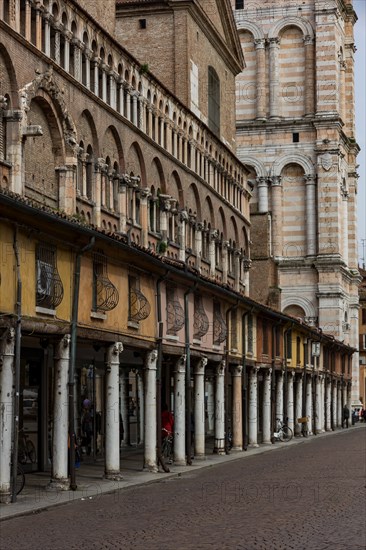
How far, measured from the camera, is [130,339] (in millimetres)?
31047

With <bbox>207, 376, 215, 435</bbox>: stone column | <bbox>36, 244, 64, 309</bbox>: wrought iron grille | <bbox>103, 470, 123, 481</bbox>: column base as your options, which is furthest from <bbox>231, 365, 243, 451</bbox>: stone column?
<bbox>36, 244, 64, 309</bbox>: wrought iron grille

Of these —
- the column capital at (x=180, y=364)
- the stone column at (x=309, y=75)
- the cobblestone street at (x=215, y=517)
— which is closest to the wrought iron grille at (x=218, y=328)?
the column capital at (x=180, y=364)

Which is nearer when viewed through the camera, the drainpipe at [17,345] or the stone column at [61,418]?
the drainpipe at [17,345]

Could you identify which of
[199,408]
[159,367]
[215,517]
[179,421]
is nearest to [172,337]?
[179,421]

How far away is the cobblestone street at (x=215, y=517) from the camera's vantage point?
636 inches

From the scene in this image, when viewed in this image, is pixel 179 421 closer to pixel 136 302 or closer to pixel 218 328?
pixel 136 302

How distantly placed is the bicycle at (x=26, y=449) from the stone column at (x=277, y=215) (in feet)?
186

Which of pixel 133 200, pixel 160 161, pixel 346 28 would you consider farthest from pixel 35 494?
pixel 346 28

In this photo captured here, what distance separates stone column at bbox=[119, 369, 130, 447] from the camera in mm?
41062

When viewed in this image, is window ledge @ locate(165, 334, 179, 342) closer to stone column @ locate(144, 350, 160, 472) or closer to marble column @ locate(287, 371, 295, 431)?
stone column @ locate(144, 350, 160, 472)

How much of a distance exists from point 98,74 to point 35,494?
60.5 feet

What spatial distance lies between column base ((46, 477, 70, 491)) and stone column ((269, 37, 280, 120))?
64.5 meters

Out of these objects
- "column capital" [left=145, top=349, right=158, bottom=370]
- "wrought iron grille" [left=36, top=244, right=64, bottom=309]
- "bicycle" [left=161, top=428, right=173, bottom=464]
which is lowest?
"bicycle" [left=161, top=428, right=173, bottom=464]

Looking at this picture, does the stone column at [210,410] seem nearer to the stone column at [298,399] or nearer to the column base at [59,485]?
the stone column at [298,399]
